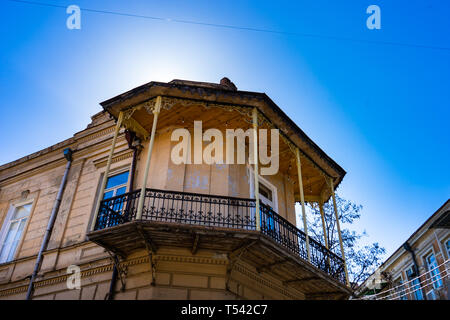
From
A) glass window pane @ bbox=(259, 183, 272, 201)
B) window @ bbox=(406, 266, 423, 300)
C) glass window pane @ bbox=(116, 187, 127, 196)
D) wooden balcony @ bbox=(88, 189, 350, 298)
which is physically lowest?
wooden balcony @ bbox=(88, 189, 350, 298)

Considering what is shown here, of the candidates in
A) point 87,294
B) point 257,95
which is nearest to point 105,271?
point 87,294

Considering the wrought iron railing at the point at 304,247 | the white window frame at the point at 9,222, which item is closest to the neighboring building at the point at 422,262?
the wrought iron railing at the point at 304,247

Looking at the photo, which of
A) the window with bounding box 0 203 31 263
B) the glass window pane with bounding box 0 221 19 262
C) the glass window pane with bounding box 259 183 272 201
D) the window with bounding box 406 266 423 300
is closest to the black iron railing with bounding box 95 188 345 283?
the glass window pane with bounding box 259 183 272 201

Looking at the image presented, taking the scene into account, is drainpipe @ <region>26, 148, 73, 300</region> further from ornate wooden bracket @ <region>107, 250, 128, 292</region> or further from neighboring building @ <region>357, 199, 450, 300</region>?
neighboring building @ <region>357, 199, 450, 300</region>

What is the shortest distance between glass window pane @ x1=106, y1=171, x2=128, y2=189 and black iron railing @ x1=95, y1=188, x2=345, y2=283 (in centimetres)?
186

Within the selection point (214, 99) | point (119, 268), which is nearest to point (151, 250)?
point (119, 268)

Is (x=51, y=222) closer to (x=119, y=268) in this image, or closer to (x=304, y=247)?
(x=119, y=268)

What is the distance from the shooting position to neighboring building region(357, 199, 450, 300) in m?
18.0

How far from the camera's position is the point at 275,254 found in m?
8.77

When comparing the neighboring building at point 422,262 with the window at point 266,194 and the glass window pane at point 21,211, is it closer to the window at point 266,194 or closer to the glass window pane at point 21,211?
the window at point 266,194

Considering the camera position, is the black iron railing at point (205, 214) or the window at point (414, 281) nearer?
the black iron railing at point (205, 214)

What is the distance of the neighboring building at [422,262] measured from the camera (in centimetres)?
1795

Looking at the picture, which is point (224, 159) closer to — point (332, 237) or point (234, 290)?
point (234, 290)

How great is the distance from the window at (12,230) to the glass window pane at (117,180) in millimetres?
Result: 3452
